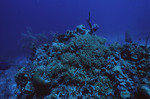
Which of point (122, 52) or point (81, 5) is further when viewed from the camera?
point (81, 5)

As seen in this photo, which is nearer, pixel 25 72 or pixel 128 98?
pixel 128 98

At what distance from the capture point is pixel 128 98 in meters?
2.54

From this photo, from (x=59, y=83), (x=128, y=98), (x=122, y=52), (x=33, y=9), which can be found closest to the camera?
(x=128, y=98)

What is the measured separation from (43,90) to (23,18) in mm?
120272

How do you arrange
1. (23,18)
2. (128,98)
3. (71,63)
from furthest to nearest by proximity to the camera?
(23,18), (71,63), (128,98)

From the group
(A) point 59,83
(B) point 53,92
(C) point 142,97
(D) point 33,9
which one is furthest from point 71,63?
(D) point 33,9

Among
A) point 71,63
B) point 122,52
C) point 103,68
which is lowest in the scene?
point 103,68

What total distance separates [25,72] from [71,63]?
8.10ft

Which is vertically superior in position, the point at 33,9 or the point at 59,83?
the point at 33,9

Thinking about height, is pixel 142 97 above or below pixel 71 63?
below

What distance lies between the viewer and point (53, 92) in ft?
9.61

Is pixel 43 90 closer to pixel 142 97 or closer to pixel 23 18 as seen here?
pixel 142 97

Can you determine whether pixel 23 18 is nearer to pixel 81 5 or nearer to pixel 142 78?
pixel 81 5

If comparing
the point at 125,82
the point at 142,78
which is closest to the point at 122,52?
the point at 142,78
